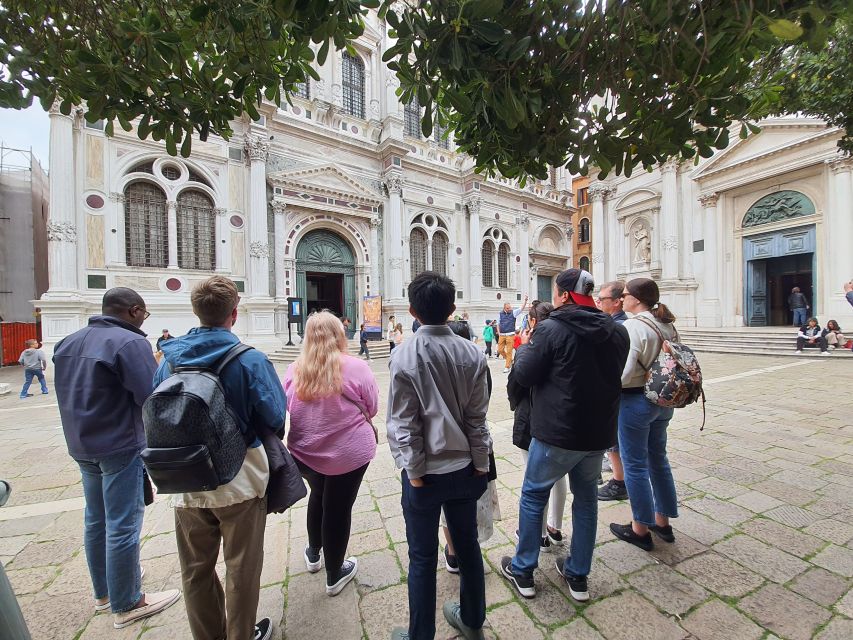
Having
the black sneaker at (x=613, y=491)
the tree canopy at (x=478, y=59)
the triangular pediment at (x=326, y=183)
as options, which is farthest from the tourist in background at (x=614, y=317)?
the triangular pediment at (x=326, y=183)

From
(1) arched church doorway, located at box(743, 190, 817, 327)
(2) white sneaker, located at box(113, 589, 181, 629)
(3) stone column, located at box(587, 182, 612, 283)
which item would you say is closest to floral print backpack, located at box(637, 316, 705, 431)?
(2) white sneaker, located at box(113, 589, 181, 629)

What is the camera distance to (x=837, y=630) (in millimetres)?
1951

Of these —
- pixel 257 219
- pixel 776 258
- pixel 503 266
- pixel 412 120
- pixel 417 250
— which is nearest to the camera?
pixel 257 219

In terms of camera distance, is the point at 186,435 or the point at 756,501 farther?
the point at 756,501

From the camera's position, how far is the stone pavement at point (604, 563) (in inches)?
80.7

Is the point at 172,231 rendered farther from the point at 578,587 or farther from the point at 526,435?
the point at 578,587

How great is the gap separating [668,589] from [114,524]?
3.26 m

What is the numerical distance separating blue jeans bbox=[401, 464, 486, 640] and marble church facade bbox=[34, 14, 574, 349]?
9.27 m

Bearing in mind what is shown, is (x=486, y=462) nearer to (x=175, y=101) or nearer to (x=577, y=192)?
(x=175, y=101)

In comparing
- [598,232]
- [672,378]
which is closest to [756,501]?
[672,378]

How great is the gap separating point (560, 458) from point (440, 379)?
2.91 feet

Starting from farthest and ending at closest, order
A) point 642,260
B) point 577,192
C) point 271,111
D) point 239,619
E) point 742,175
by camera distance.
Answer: point 577,192 → point 642,260 → point 742,175 → point 271,111 → point 239,619

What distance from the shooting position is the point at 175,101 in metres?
2.19

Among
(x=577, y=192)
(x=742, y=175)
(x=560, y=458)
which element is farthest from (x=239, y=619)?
(x=577, y=192)
